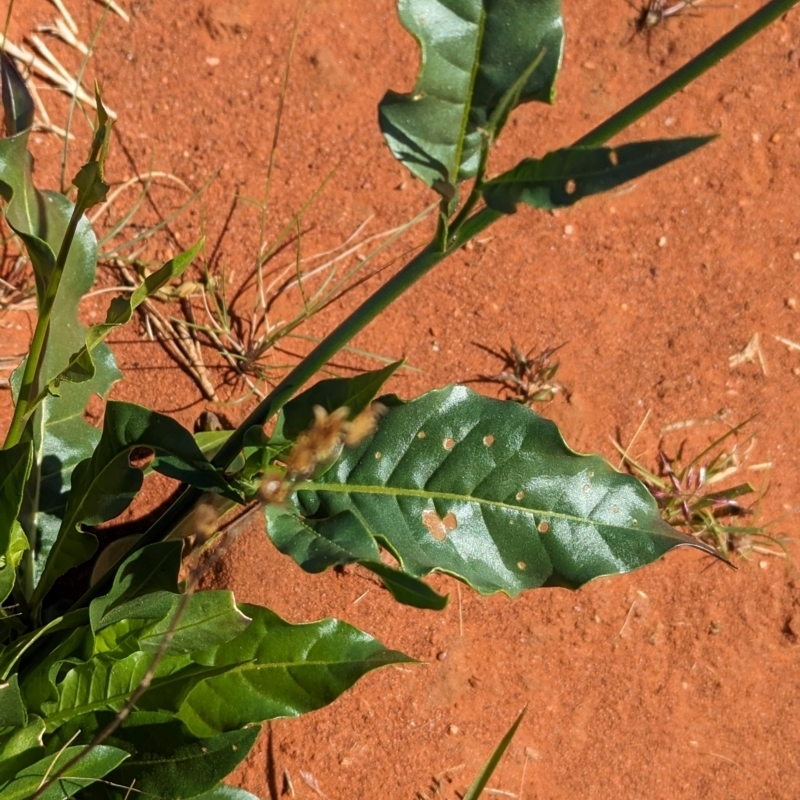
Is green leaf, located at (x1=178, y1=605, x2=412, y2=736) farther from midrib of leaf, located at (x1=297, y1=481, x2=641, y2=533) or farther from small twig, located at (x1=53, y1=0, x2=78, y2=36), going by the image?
small twig, located at (x1=53, y1=0, x2=78, y2=36)

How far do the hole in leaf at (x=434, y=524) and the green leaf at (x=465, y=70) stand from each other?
50 centimetres

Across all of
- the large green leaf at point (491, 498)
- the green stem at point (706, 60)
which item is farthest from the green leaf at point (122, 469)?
the green stem at point (706, 60)

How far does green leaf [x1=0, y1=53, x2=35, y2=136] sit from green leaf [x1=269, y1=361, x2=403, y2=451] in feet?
1.62

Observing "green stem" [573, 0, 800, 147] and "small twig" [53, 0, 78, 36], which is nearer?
"green stem" [573, 0, 800, 147]

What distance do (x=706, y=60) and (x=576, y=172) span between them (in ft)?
0.47

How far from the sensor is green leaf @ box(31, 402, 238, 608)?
108 cm

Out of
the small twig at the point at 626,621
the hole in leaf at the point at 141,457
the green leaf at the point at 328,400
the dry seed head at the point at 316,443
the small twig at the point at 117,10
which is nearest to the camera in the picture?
the dry seed head at the point at 316,443

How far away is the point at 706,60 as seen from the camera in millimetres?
729

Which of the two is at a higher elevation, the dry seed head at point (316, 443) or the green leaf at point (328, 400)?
the dry seed head at point (316, 443)

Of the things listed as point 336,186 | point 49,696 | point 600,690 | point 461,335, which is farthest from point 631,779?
point 336,186

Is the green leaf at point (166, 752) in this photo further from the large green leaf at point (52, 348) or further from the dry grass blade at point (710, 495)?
the dry grass blade at point (710, 495)

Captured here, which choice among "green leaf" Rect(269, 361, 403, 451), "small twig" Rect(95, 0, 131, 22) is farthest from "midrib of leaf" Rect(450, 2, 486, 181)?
"small twig" Rect(95, 0, 131, 22)

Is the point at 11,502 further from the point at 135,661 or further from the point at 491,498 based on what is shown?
the point at 491,498

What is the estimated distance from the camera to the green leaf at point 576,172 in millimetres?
662
